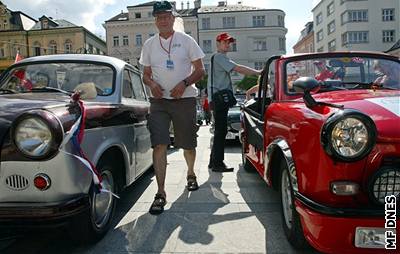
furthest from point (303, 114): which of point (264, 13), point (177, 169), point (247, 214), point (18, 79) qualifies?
point (264, 13)

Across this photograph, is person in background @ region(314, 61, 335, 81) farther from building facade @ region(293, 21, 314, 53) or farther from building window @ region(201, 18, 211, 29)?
building facade @ region(293, 21, 314, 53)

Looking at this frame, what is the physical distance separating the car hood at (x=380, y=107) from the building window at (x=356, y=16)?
193ft

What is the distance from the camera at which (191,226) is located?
3.71m

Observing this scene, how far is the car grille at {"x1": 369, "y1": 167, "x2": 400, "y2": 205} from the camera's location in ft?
7.70

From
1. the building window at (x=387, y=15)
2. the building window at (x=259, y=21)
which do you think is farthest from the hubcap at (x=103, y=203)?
the building window at (x=259, y=21)

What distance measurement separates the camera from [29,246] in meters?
3.31

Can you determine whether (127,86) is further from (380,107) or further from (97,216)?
(380,107)

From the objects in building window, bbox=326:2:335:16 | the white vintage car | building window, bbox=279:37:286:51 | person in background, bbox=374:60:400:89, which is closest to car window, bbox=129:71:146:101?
the white vintage car

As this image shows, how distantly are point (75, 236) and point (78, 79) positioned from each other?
1.82 meters

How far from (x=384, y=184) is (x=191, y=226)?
1845 millimetres

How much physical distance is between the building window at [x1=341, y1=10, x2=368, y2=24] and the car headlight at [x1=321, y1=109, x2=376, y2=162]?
196 feet

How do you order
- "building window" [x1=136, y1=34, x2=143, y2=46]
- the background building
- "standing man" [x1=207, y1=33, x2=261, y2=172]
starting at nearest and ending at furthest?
"standing man" [x1=207, y1=33, x2=261, y2=172], "building window" [x1=136, y1=34, x2=143, y2=46], the background building

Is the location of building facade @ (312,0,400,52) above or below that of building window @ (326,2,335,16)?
below

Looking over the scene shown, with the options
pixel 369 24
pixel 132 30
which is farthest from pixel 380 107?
pixel 132 30
